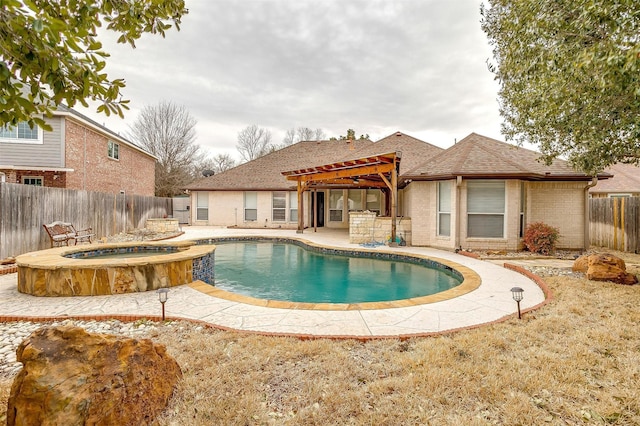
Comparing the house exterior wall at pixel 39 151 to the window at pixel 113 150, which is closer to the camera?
the house exterior wall at pixel 39 151

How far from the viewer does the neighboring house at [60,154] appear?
13.3 metres

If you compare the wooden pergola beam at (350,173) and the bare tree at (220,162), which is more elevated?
the bare tree at (220,162)

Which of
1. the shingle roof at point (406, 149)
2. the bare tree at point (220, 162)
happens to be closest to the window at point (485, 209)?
the shingle roof at point (406, 149)

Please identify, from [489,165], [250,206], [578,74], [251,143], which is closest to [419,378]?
[578,74]

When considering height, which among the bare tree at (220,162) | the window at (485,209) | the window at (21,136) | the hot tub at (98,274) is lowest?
the hot tub at (98,274)

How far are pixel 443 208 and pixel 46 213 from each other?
13.2 meters

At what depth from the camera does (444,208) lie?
427 inches

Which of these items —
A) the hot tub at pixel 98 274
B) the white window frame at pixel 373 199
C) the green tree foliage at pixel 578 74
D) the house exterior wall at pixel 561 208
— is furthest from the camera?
the white window frame at pixel 373 199

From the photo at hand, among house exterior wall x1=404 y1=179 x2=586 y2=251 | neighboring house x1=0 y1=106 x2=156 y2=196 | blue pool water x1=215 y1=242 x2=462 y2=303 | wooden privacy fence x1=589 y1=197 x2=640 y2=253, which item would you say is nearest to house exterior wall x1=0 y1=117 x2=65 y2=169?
neighboring house x1=0 y1=106 x2=156 y2=196

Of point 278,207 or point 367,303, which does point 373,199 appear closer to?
point 278,207

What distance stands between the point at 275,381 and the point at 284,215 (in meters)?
16.5

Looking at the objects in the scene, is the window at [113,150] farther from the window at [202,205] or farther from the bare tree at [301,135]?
the bare tree at [301,135]

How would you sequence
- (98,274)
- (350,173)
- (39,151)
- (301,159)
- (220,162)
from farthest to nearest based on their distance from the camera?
1. (220,162)
2. (301,159)
3. (39,151)
4. (350,173)
5. (98,274)

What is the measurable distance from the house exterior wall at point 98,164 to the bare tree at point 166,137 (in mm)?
8172
